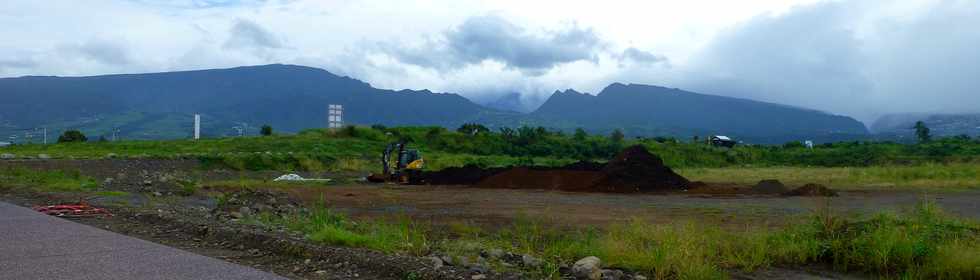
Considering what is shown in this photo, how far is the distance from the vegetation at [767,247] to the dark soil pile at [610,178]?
19.3 metres

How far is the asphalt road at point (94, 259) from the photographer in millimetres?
8281

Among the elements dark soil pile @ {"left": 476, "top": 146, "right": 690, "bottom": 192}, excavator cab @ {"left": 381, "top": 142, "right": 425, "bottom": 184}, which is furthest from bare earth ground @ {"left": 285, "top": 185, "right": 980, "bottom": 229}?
excavator cab @ {"left": 381, "top": 142, "right": 425, "bottom": 184}

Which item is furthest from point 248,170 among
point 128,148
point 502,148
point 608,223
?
point 608,223

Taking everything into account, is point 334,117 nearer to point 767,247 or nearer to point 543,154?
point 543,154

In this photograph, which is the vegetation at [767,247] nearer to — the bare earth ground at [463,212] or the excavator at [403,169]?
the bare earth ground at [463,212]

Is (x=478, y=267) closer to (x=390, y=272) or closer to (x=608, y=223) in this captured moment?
(x=390, y=272)

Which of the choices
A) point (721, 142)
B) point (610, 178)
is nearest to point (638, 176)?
point (610, 178)

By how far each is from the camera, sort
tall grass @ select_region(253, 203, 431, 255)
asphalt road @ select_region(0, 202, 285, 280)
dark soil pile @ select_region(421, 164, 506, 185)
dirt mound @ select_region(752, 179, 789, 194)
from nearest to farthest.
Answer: asphalt road @ select_region(0, 202, 285, 280), tall grass @ select_region(253, 203, 431, 255), dirt mound @ select_region(752, 179, 789, 194), dark soil pile @ select_region(421, 164, 506, 185)

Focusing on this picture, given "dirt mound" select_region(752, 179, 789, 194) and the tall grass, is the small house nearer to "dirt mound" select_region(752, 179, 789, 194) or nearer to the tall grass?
"dirt mound" select_region(752, 179, 789, 194)

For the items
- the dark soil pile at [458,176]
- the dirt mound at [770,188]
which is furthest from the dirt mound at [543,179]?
the dirt mound at [770,188]

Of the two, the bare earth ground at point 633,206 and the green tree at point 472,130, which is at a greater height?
the green tree at point 472,130

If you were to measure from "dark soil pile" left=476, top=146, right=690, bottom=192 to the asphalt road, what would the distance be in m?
21.6

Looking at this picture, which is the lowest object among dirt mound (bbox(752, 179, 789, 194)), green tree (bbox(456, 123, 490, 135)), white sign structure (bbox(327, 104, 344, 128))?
dirt mound (bbox(752, 179, 789, 194))

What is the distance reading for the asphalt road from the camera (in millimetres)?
8281
